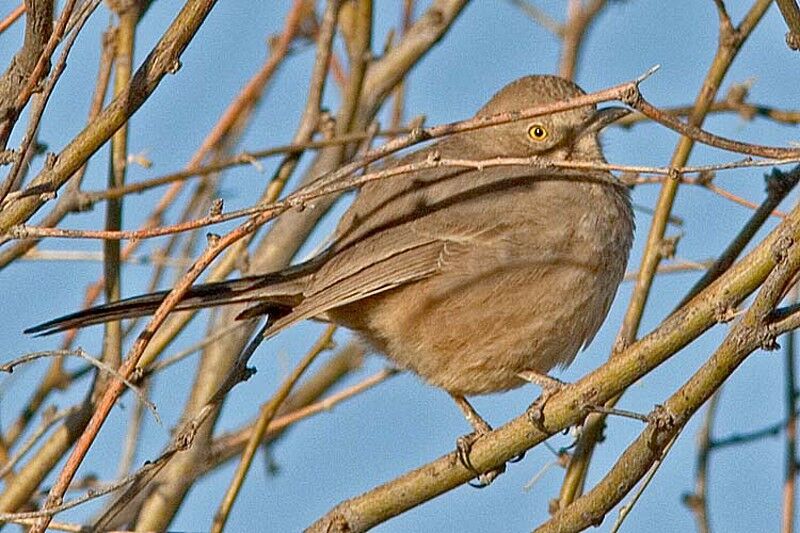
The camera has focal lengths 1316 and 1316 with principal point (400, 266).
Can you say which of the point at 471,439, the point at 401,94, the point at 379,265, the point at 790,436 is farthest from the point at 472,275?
the point at 401,94

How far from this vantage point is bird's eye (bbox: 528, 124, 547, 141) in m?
4.91

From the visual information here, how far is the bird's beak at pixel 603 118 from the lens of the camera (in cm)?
471

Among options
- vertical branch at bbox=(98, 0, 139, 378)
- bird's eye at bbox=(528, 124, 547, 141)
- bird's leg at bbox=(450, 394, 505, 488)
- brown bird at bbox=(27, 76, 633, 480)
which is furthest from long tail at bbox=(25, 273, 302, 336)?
bird's eye at bbox=(528, 124, 547, 141)

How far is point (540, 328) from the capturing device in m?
4.38

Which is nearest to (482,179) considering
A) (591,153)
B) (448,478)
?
(591,153)

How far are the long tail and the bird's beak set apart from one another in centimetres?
121

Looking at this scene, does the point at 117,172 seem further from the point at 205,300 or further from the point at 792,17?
the point at 792,17

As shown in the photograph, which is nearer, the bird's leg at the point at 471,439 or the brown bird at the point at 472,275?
the bird's leg at the point at 471,439

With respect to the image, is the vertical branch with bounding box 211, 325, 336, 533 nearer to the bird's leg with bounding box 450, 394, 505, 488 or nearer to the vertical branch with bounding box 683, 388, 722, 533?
the bird's leg with bounding box 450, 394, 505, 488

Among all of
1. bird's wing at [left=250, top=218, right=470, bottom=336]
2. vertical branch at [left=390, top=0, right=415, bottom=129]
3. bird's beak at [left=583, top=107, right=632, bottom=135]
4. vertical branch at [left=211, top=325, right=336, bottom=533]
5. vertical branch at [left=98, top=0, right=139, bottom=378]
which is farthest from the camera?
vertical branch at [left=390, top=0, right=415, bottom=129]

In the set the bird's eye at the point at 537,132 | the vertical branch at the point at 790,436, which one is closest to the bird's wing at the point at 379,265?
the bird's eye at the point at 537,132

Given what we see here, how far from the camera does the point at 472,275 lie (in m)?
4.45

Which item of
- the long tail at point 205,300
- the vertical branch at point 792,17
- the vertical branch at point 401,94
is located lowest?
the vertical branch at point 792,17

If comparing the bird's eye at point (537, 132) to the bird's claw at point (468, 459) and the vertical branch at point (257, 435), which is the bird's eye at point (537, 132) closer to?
the vertical branch at point (257, 435)
